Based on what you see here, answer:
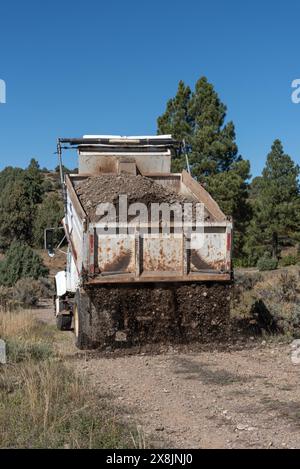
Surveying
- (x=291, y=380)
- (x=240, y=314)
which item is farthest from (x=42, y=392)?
(x=240, y=314)

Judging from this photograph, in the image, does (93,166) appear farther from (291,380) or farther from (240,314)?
(291,380)

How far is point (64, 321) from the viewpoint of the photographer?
1159 cm

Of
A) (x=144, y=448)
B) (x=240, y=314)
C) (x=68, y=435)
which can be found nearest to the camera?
(x=144, y=448)

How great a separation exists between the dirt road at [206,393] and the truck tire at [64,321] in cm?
168

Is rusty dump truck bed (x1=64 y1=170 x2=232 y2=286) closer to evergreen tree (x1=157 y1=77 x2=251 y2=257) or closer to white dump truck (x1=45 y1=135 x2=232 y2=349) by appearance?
white dump truck (x1=45 y1=135 x2=232 y2=349)

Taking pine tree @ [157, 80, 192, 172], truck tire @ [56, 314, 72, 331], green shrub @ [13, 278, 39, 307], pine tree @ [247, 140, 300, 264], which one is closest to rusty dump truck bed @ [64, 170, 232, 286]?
truck tire @ [56, 314, 72, 331]

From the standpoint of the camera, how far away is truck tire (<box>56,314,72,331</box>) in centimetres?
1155

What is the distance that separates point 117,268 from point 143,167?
3.74m

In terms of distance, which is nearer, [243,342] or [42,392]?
[42,392]

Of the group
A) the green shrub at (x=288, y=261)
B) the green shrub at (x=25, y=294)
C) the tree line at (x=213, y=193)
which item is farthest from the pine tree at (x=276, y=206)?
the green shrub at (x=25, y=294)

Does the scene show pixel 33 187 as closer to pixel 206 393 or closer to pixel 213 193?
pixel 213 193

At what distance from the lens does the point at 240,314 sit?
12.0 m

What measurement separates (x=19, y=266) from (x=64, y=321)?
10.1 meters

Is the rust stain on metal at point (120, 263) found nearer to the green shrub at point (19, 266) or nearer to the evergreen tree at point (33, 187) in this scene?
the green shrub at point (19, 266)
